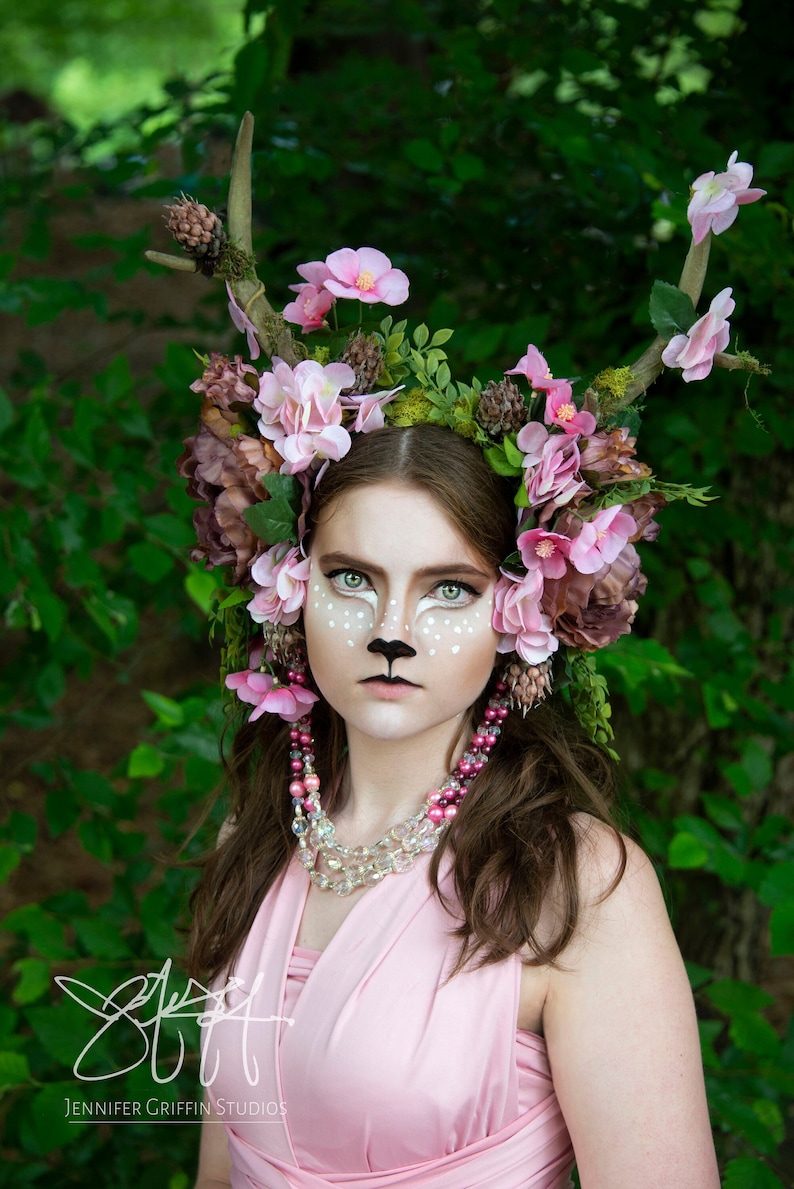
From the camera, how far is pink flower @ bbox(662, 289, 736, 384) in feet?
4.43

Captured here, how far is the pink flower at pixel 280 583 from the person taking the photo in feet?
4.79

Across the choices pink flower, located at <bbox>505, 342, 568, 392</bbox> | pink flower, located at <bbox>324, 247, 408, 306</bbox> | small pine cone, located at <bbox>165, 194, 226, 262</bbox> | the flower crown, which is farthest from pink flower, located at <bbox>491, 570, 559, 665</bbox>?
small pine cone, located at <bbox>165, 194, 226, 262</bbox>

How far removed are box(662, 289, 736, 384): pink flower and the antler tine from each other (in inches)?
20.0

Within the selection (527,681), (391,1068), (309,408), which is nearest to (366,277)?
(309,408)

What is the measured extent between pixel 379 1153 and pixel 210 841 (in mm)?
756

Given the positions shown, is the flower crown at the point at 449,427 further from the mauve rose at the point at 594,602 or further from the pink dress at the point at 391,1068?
the pink dress at the point at 391,1068

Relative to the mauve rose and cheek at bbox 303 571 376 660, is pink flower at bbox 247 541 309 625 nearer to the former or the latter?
cheek at bbox 303 571 376 660

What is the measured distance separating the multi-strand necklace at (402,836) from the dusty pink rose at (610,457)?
33 cm

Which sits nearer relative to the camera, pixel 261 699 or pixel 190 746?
pixel 261 699

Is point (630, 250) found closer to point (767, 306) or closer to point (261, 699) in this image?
point (767, 306)

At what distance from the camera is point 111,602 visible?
2189 millimetres

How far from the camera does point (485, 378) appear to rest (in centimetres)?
210

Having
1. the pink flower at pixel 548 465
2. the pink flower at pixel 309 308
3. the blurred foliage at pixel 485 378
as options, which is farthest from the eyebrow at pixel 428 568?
the blurred foliage at pixel 485 378

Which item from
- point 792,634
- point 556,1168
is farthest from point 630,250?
point 556,1168
